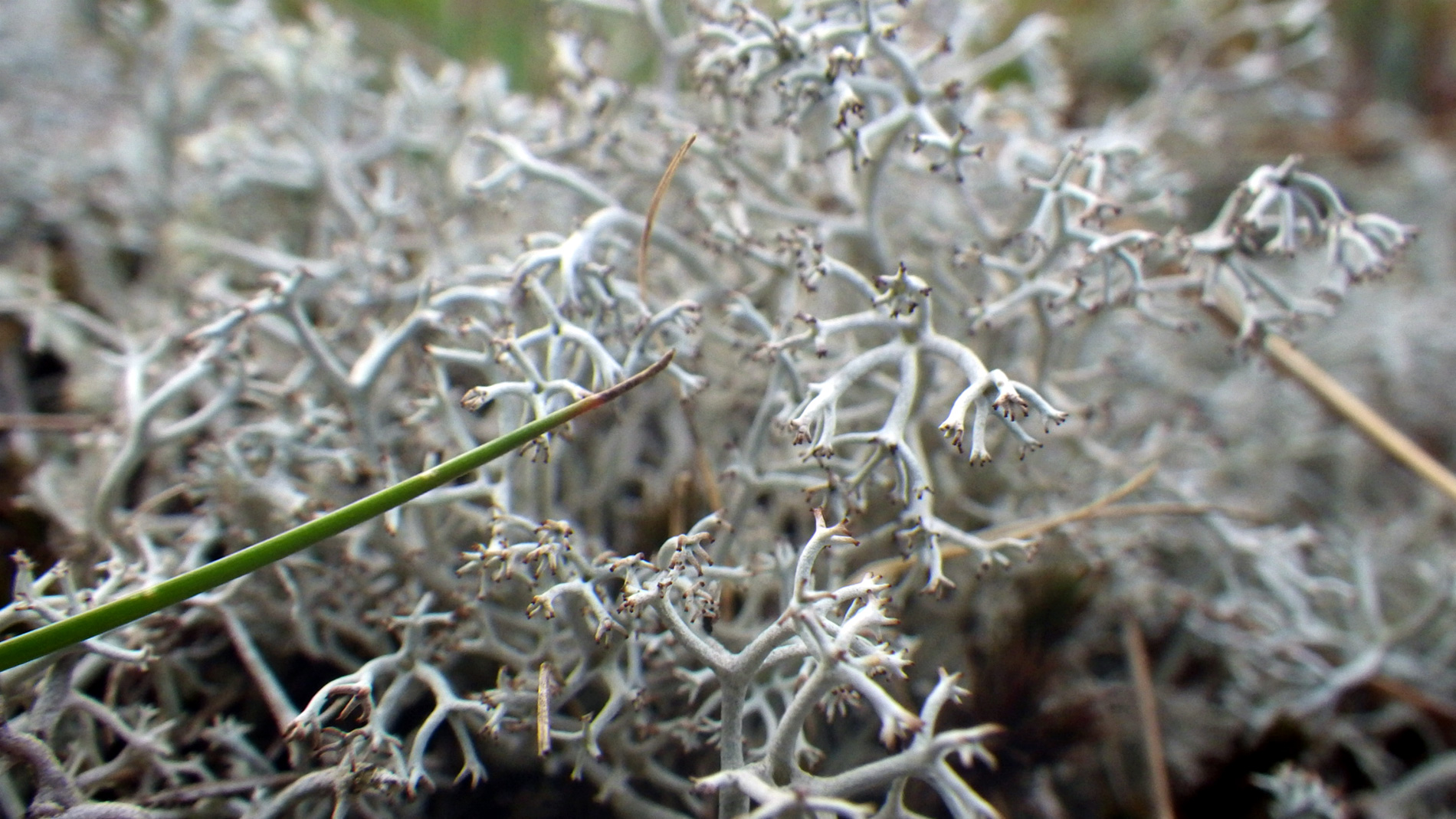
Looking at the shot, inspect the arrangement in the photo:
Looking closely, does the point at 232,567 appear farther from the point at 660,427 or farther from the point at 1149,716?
the point at 1149,716

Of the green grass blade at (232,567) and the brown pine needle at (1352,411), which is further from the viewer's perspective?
the brown pine needle at (1352,411)

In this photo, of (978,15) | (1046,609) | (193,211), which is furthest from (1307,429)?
(193,211)

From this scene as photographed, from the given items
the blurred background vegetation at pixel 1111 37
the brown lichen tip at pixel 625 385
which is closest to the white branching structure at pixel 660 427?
the brown lichen tip at pixel 625 385

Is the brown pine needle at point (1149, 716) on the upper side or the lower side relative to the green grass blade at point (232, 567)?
lower

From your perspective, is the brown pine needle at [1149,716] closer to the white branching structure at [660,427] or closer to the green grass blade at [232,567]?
the white branching structure at [660,427]

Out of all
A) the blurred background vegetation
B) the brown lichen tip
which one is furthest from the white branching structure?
the blurred background vegetation

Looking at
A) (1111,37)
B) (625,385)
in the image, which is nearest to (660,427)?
(625,385)

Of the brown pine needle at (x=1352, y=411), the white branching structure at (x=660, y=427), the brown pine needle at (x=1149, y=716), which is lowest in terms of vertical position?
the brown pine needle at (x=1149, y=716)

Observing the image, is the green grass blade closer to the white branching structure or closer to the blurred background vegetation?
the white branching structure

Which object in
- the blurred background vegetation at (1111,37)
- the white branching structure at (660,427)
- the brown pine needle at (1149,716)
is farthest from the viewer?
the blurred background vegetation at (1111,37)
